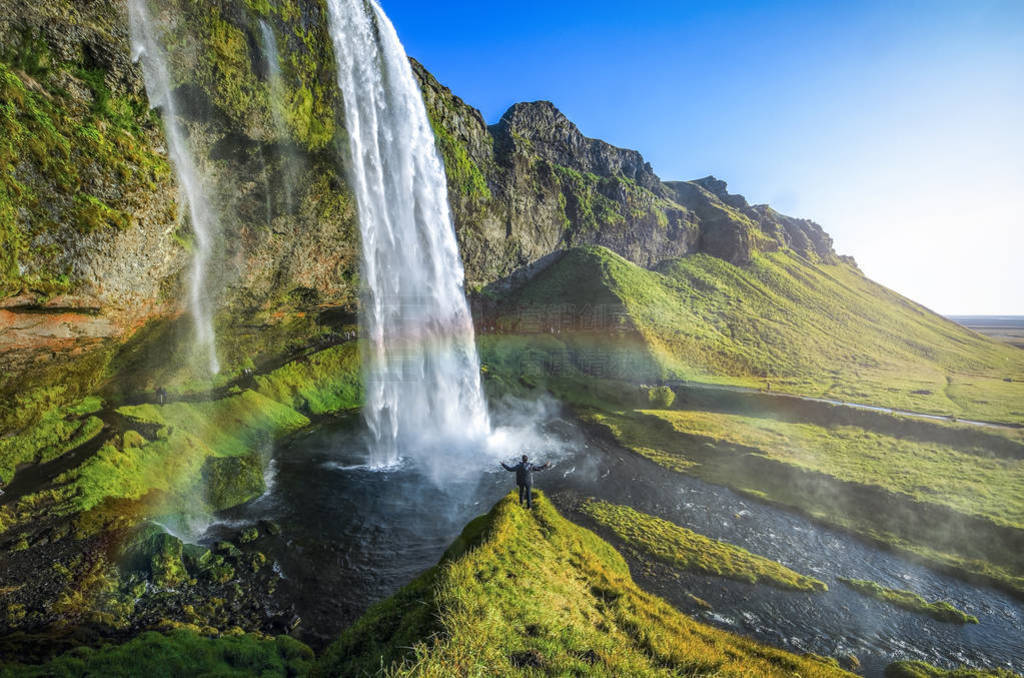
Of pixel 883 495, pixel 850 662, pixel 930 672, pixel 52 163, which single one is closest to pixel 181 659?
pixel 52 163

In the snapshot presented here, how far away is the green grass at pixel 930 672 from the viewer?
10930 mm

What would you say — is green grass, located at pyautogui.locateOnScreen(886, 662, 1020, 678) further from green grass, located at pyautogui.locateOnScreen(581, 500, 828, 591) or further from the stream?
green grass, located at pyautogui.locateOnScreen(581, 500, 828, 591)

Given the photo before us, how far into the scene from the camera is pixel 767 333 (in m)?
61.2

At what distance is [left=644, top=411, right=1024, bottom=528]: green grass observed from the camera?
19.8 meters

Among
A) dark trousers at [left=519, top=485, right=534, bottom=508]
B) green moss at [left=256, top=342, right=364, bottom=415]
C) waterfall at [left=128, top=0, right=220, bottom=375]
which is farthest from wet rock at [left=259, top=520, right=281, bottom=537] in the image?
green moss at [left=256, top=342, right=364, bottom=415]

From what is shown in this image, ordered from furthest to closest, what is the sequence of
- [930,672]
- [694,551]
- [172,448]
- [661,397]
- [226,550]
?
1. [661,397]
2. [172,448]
3. [694,551]
4. [226,550]
5. [930,672]

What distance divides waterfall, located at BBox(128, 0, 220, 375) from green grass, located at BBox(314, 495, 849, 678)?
21568 millimetres

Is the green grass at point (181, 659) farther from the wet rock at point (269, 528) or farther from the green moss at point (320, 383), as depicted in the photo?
the green moss at point (320, 383)

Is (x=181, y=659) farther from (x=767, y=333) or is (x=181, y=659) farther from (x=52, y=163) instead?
(x=767, y=333)

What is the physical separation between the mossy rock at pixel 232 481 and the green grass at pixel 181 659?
9.68 metres

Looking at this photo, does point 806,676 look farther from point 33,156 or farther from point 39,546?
point 33,156

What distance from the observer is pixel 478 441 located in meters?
30.4

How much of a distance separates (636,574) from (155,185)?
25476mm

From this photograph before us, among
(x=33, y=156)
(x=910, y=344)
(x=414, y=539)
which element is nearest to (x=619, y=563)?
(x=414, y=539)
